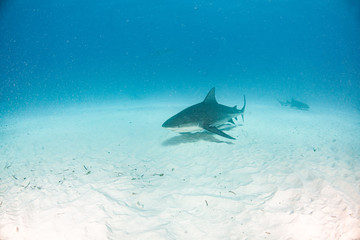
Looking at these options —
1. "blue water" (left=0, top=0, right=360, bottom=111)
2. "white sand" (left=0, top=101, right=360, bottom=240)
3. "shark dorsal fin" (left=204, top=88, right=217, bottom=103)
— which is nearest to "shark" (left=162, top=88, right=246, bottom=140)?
"shark dorsal fin" (left=204, top=88, right=217, bottom=103)

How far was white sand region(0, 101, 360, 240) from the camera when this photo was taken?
2.64m

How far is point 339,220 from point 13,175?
8079 millimetres

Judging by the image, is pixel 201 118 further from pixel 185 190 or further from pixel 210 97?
pixel 185 190

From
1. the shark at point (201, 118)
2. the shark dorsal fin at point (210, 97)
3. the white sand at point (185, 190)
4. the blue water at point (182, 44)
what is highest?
the blue water at point (182, 44)

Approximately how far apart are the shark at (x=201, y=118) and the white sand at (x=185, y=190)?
2.65 ft

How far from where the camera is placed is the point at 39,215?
9.73ft

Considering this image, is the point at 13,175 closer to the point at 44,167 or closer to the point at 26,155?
the point at 44,167

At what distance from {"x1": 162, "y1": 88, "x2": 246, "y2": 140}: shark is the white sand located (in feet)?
2.65

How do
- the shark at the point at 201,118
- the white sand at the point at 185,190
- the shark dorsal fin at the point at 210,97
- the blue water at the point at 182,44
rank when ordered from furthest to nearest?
1. the blue water at the point at 182,44
2. the shark dorsal fin at the point at 210,97
3. the shark at the point at 201,118
4. the white sand at the point at 185,190

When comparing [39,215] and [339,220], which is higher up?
[339,220]

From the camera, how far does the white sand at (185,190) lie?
2.64 m

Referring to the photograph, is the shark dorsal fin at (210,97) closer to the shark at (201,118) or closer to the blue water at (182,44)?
the shark at (201,118)

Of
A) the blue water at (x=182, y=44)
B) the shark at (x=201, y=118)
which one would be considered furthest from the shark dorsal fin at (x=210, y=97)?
the blue water at (x=182, y=44)

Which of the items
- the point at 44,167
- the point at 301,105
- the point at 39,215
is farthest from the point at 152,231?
the point at 301,105
